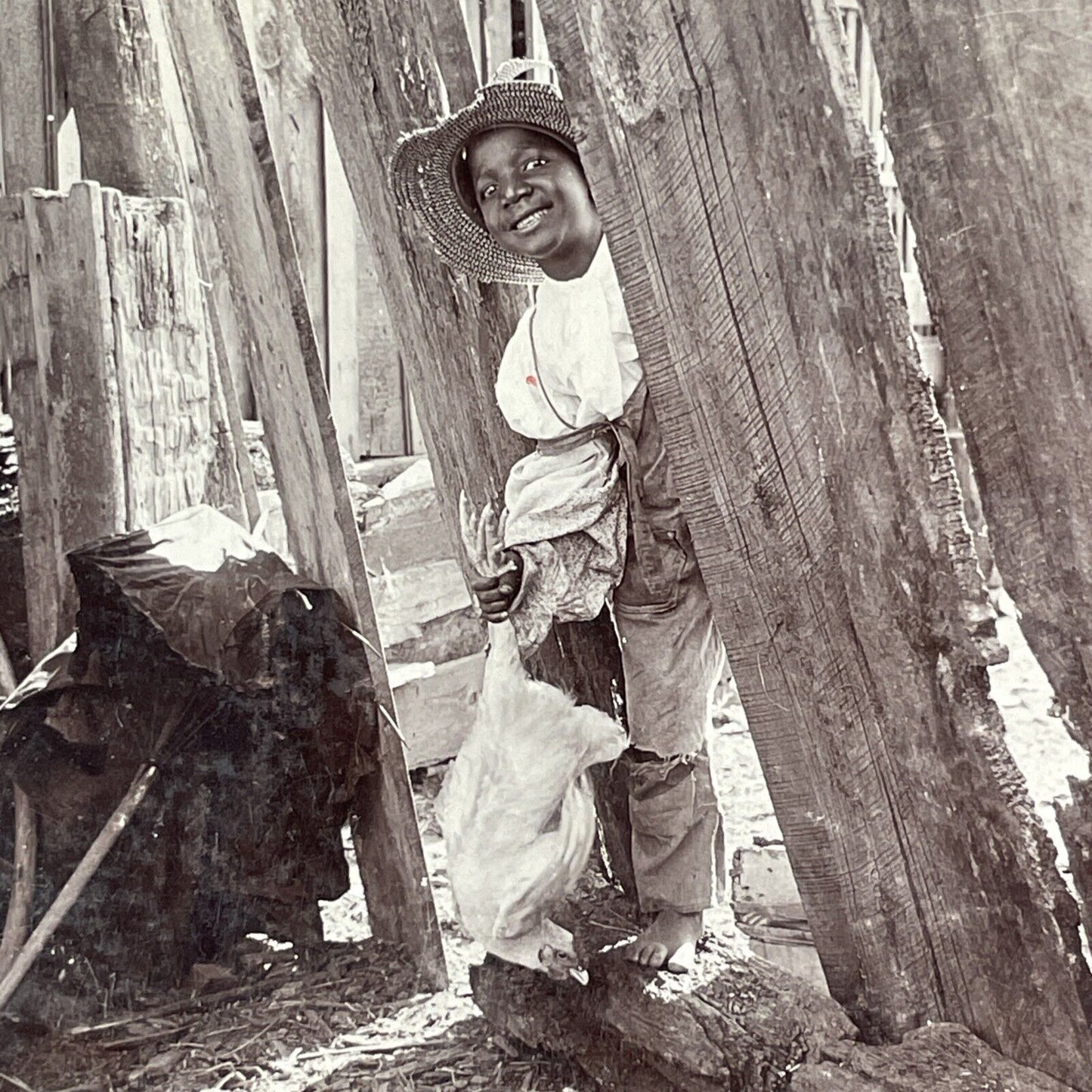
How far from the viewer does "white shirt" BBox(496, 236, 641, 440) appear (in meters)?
2.18

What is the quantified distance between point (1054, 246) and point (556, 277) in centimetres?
110

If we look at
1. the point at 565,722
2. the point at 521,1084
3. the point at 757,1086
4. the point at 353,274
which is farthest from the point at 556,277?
the point at 353,274

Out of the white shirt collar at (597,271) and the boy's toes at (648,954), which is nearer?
the white shirt collar at (597,271)

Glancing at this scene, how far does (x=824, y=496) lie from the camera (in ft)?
5.33

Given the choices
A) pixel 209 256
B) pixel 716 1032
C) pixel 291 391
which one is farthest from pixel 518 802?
pixel 209 256

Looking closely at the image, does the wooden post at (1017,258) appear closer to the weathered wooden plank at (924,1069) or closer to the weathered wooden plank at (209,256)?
the weathered wooden plank at (924,1069)

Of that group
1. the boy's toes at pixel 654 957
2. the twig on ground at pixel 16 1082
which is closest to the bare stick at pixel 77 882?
the twig on ground at pixel 16 1082

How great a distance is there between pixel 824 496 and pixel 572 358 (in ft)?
2.38

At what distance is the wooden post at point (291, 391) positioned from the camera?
9.64ft

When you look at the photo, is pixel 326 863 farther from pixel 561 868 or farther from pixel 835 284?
pixel 835 284

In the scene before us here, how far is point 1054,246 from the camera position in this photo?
4.42 ft

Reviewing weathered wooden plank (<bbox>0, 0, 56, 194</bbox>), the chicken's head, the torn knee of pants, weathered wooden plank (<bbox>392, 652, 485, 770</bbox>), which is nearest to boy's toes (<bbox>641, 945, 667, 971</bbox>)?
the chicken's head

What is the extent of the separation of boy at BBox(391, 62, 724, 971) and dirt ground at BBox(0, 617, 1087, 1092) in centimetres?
38

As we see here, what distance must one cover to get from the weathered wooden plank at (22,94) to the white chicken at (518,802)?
187 cm
